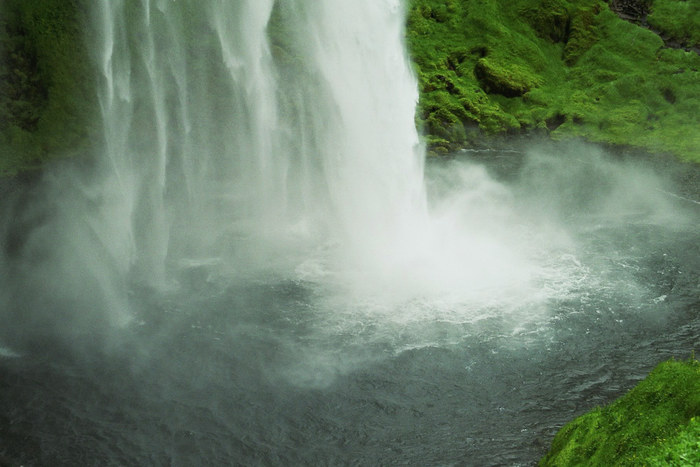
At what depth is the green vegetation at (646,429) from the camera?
12625 mm

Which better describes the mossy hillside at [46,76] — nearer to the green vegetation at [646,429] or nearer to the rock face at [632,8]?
the green vegetation at [646,429]

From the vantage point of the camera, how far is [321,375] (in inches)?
883

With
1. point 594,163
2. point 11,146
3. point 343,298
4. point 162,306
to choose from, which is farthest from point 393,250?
point 11,146

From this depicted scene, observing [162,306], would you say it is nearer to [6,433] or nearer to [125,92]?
[6,433]

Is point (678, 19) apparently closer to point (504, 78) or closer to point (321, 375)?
point (504, 78)

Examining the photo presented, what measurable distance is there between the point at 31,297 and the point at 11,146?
34.1 meters

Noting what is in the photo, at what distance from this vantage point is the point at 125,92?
41188 mm

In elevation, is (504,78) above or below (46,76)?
below

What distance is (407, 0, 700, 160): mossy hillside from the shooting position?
227ft

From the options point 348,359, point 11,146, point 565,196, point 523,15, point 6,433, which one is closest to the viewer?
point 6,433

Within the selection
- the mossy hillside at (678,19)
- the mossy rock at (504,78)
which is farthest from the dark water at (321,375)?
the mossy hillside at (678,19)

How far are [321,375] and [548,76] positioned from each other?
73.3m

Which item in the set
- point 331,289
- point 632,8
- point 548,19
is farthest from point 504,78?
point 331,289

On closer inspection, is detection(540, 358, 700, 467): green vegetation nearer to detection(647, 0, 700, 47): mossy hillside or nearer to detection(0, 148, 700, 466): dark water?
detection(0, 148, 700, 466): dark water
